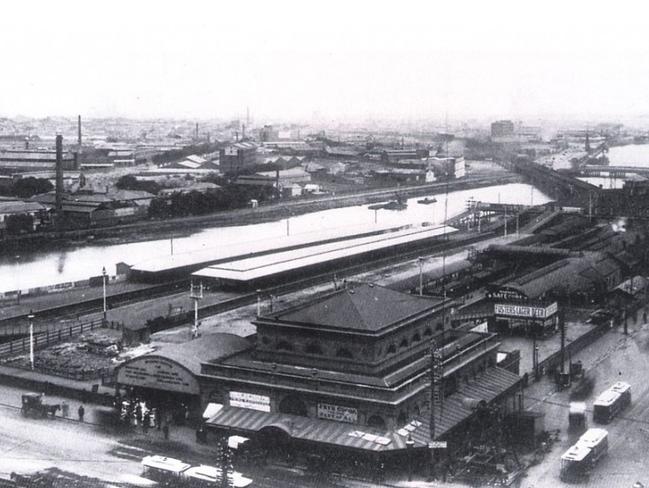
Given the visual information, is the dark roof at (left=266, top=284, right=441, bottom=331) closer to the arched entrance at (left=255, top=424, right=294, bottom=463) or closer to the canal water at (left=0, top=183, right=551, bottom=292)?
the arched entrance at (left=255, top=424, right=294, bottom=463)

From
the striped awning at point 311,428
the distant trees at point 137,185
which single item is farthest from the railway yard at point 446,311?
the distant trees at point 137,185

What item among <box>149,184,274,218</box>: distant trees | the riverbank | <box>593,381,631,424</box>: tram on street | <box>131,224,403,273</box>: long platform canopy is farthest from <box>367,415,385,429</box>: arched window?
<box>149,184,274,218</box>: distant trees

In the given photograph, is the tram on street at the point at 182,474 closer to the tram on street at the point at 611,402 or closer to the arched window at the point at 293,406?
the arched window at the point at 293,406

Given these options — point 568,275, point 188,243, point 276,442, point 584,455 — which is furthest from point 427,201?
point 584,455

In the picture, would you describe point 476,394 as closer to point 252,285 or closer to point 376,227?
point 252,285

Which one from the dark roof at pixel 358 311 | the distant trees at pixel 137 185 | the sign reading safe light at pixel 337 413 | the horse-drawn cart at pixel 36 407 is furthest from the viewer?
the distant trees at pixel 137 185

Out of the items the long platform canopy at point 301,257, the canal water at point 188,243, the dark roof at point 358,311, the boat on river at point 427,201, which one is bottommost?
the canal water at point 188,243

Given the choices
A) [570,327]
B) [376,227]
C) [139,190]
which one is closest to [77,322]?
[570,327]
